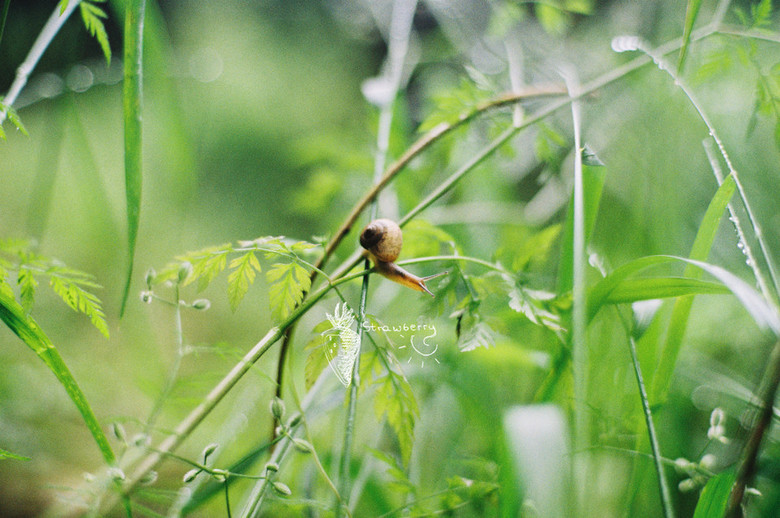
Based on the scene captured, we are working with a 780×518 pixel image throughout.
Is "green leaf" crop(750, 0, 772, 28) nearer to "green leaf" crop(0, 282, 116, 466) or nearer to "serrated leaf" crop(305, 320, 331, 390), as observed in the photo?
"serrated leaf" crop(305, 320, 331, 390)

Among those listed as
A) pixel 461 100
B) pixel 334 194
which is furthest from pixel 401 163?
pixel 334 194

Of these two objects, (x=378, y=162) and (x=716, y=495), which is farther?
(x=378, y=162)

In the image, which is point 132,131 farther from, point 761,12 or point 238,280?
point 761,12

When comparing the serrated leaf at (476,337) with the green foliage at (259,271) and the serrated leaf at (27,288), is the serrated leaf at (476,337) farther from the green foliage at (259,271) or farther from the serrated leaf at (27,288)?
the serrated leaf at (27,288)

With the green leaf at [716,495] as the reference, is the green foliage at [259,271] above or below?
above

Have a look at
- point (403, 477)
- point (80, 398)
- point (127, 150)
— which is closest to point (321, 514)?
point (403, 477)

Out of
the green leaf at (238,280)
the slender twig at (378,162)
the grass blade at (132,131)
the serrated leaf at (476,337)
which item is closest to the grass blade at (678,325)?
the serrated leaf at (476,337)
